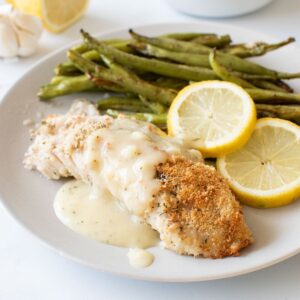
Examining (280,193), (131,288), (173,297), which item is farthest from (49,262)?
(280,193)

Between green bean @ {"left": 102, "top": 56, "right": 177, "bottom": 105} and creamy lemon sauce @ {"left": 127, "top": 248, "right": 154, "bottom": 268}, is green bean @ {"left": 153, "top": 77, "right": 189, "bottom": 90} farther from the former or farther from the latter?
creamy lemon sauce @ {"left": 127, "top": 248, "right": 154, "bottom": 268}

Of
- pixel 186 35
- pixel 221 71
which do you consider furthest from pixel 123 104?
pixel 186 35

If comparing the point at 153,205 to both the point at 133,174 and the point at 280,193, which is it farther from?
the point at 280,193

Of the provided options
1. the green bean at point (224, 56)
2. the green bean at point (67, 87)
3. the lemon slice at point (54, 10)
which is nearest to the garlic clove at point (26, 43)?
the lemon slice at point (54, 10)

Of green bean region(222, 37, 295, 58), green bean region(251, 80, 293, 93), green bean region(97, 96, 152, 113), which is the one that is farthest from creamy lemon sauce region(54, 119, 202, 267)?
green bean region(222, 37, 295, 58)

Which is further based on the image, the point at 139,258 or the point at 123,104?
the point at 123,104

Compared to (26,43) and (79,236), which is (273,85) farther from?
(26,43)
